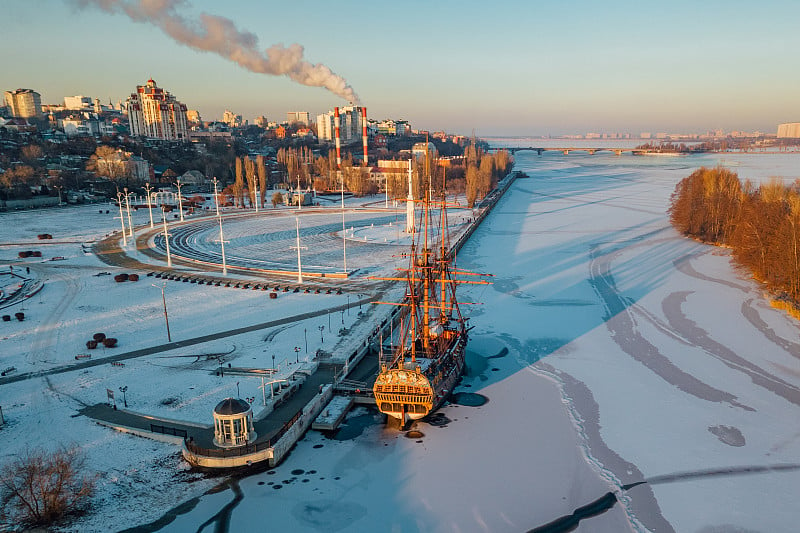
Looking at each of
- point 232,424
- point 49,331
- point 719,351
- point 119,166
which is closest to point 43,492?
point 232,424

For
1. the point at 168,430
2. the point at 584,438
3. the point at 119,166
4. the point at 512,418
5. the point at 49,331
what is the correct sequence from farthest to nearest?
the point at 119,166
the point at 49,331
the point at 512,418
the point at 584,438
the point at 168,430

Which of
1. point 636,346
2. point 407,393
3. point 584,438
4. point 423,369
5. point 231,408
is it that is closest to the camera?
point 231,408

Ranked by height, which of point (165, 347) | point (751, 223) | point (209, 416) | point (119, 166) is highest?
point (119, 166)

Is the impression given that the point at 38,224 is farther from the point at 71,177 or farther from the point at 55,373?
the point at 55,373

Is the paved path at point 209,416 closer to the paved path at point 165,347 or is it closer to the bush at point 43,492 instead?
the bush at point 43,492

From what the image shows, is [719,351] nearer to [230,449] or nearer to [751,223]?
[751,223]

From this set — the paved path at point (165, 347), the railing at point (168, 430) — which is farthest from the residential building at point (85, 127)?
the railing at point (168, 430)

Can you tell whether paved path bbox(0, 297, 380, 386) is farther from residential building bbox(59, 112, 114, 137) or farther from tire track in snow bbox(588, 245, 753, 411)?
residential building bbox(59, 112, 114, 137)
